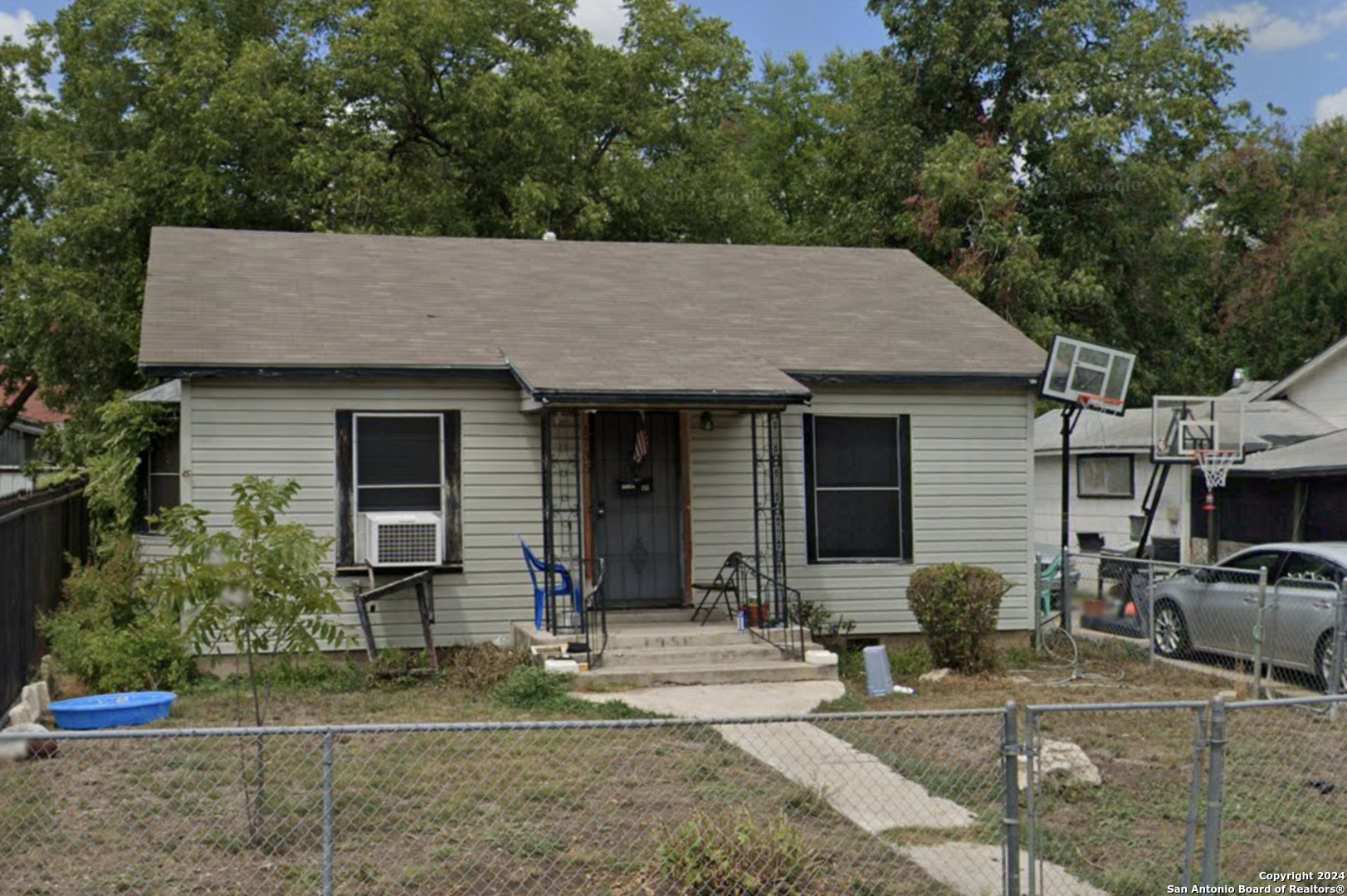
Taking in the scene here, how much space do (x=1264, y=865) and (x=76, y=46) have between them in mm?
26355

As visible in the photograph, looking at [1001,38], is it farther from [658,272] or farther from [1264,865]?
[1264,865]

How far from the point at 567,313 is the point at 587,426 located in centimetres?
187

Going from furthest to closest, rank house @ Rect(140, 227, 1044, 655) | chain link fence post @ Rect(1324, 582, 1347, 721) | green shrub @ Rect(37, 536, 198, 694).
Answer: house @ Rect(140, 227, 1044, 655), green shrub @ Rect(37, 536, 198, 694), chain link fence post @ Rect(1324, 582, 1347, 721)

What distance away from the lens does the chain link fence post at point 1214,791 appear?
5.62m

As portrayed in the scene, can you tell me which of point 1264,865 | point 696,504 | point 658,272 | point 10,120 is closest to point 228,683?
point 696,504

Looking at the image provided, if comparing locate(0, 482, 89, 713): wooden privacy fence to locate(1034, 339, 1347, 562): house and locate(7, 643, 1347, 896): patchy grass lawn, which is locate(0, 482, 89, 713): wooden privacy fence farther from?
locate(1034, 339, 1347, 562): house

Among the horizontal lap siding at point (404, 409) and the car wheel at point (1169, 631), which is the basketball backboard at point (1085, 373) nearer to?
the car wheel at point (1169, 631)

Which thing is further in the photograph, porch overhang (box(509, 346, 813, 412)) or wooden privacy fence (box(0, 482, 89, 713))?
porch overhang (box(509, 346, 813, 412))

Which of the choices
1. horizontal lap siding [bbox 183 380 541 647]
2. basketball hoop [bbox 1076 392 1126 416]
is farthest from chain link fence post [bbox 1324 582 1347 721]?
horizontal lap siding [bbox 183 380 541 647]

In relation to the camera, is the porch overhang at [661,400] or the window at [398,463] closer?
the porch overhang at [661,400]

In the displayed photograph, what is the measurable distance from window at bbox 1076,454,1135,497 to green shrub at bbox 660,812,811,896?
20.3 m

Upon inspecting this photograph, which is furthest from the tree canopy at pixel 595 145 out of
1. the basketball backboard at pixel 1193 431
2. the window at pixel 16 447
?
the window at pixel 16 447

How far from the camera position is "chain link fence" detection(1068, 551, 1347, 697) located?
40.8ft

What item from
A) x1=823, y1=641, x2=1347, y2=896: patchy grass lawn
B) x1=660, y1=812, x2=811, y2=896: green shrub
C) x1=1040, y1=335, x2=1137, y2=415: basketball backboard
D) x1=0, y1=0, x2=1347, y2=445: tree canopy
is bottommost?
x1=823, y1=641, x2=1347, y2=896: patchy grass lawn
